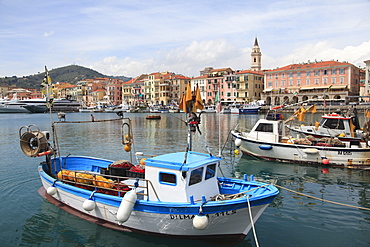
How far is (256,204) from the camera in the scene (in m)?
8.68

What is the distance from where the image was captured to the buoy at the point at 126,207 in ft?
29.3

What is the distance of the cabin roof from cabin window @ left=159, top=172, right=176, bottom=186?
0.85ft

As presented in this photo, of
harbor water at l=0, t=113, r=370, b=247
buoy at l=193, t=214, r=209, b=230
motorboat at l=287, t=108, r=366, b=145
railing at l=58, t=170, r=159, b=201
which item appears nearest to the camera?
buoy at l=193, t=214, r=209, b=230

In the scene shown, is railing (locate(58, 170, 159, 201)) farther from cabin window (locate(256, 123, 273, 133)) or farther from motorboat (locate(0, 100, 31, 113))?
motorboat (locate(0, 100, 31, 113))

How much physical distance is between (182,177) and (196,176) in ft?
1.84

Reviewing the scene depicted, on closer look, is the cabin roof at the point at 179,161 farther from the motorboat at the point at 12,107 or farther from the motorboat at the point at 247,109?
the motorboat at the point at 12,107

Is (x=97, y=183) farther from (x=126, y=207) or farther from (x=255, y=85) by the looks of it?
(x=255, y=85)

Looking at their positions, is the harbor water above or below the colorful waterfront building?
below

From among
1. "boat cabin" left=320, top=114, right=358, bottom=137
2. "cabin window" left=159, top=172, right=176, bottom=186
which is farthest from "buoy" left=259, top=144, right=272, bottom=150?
"cabin window" left=159, top=172, right=176, bottom=186

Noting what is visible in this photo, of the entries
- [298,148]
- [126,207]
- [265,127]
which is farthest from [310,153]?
Answer: [126,207]

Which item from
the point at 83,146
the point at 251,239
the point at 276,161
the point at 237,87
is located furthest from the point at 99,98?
the point at 251,239

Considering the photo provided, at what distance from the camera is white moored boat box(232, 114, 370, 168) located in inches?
713

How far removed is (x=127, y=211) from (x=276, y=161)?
44.6 feet

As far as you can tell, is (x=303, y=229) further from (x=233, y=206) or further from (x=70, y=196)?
(x=70, y=196)
